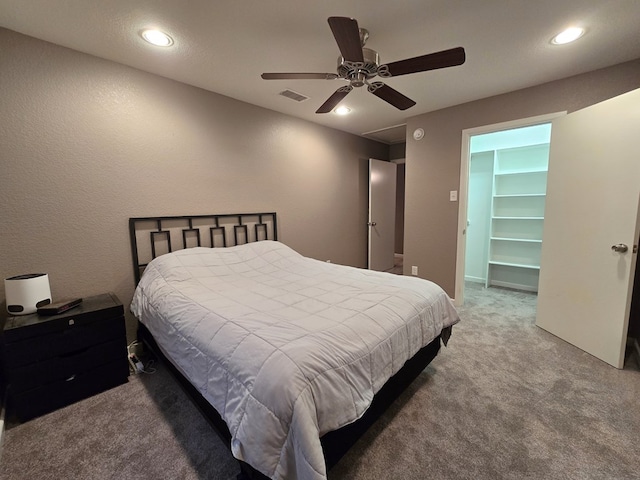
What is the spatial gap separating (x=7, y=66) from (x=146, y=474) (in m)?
2.68

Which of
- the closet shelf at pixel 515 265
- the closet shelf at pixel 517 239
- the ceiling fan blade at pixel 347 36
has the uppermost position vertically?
the ceiling fan blade at pixel 347 36

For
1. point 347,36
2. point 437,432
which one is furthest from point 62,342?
point 347,36

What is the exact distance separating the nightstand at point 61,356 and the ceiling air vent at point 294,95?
2.45m

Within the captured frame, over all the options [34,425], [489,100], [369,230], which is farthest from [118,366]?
[489,100]

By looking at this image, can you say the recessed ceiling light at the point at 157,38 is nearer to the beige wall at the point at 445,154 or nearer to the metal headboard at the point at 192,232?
the metal headboard at the point at 192,232

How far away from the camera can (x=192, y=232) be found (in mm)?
2756

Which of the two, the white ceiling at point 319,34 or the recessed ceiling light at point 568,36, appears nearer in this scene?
the white ceiling at point 319,34

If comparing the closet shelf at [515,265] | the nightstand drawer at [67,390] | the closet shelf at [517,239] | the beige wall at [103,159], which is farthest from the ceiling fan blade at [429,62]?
the closet shelf at [515,265]

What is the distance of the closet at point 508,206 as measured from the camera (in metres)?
3.87

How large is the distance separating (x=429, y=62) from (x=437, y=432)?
217cm

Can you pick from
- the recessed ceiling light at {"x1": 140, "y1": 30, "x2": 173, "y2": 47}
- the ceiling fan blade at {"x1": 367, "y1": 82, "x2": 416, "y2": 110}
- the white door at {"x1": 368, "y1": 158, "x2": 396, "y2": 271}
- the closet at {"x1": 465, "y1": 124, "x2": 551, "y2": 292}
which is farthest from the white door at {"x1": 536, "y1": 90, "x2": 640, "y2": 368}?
the recessed ceiling light at {"x1": 140, "y1": 30, "x2": 173, "y2": 47}

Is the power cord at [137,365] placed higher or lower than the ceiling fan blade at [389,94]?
lower

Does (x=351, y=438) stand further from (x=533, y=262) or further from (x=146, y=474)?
(x=533, y=262)

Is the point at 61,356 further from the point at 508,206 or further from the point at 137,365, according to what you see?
the point at 508,206
